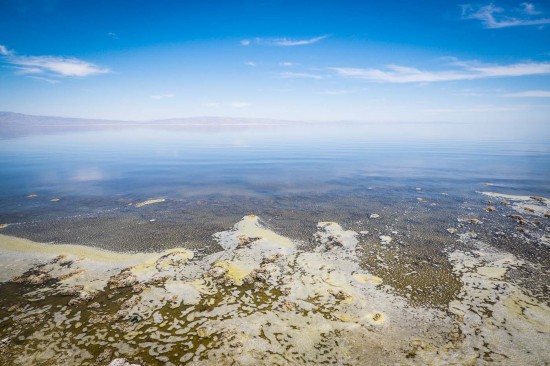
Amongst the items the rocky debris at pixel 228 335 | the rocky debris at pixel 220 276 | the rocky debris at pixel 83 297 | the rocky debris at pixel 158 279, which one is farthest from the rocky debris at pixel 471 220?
the rocky debris at pixel 83 297

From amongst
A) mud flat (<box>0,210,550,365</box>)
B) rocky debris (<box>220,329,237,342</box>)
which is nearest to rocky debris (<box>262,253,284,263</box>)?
mud flat (<box>0,210,550,365</box>)

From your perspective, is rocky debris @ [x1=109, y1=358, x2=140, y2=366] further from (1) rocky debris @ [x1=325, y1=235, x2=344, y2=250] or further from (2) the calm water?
(1) rocky debris @ [x1=325, y1=235, x2=344, y2=250]

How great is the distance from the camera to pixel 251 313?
10.3 m

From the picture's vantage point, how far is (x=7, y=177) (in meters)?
35.1

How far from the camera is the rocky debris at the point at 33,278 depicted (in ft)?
40.1

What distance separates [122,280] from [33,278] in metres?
4.10

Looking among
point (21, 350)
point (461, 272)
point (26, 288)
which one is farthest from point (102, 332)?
point (461, 272)

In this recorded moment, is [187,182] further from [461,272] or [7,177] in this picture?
[461,272]

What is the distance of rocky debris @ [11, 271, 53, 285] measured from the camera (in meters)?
12.2

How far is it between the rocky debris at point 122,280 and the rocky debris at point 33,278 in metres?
2.95

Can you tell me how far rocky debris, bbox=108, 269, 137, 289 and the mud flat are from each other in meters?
0.06

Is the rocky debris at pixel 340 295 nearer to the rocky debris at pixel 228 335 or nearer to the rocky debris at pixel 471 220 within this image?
the rocky debris at pixel 228 335

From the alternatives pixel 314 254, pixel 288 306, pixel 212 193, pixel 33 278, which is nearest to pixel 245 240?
pixel 314 254

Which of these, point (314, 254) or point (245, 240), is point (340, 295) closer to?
point (314, 254)
